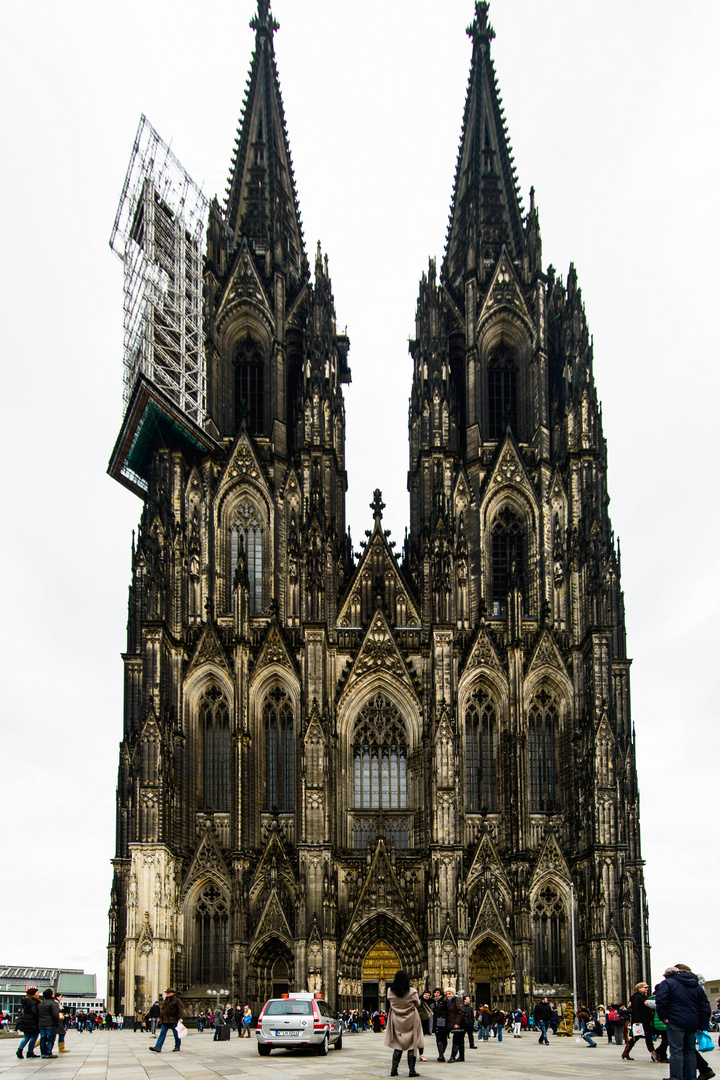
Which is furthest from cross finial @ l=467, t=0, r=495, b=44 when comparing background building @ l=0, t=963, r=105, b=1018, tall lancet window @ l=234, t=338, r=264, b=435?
background building @ l=0, t=963, r=105, b=1018

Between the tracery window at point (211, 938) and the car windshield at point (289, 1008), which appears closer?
the car windshield at point (289, 1008)

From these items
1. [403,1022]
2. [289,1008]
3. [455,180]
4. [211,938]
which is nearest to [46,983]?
[211,938]

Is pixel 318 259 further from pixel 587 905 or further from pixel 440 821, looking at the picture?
pixel 587 905

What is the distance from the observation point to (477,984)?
162 ft

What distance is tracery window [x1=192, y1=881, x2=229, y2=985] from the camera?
4897 cm

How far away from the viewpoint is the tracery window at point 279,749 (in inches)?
2034

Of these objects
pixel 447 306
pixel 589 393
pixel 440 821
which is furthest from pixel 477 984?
pixel 447 306

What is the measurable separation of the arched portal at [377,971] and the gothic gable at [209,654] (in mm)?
12969

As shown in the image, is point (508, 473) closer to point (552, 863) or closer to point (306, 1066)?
point (552, 863)

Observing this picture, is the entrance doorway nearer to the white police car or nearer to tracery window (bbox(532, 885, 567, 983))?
tracery window (bbox(532, 885, 567, 983))

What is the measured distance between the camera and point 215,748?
5206cm

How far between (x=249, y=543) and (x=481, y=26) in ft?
113

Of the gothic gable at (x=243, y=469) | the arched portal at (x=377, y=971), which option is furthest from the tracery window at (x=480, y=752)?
the gothic gable at (x=243, y=469)

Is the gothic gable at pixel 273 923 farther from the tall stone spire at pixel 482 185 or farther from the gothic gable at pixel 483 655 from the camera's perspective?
the tall stone spire at pixel 482 185
